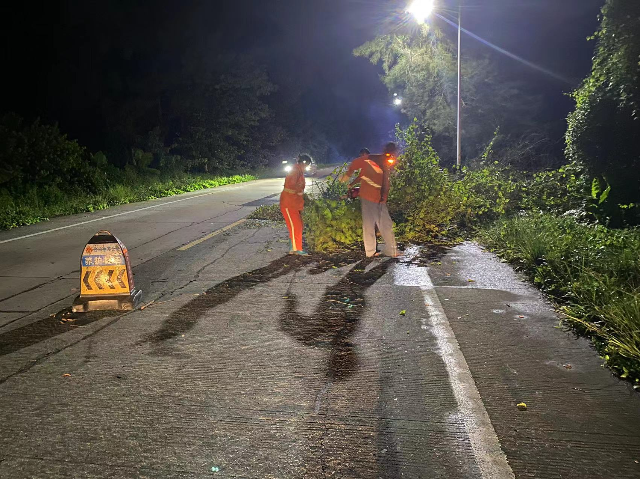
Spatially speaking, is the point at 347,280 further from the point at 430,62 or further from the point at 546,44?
the point at 430,62

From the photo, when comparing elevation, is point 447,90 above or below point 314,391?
above

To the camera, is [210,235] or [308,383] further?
[210,235]

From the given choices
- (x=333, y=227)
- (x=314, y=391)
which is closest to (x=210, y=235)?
(x=333, y=227)

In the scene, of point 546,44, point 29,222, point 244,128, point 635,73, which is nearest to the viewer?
point 635,73

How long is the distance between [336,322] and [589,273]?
9.56ft

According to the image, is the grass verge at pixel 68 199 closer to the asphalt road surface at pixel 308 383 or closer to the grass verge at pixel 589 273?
the asphalt road surface at pixel 308 383

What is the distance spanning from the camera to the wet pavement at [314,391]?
3.43 meters

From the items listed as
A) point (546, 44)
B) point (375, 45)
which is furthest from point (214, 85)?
point (546, 44)

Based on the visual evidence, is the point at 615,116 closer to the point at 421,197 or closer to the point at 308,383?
the point at 421,197

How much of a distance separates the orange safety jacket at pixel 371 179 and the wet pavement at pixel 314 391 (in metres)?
2.44

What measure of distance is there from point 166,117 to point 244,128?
7143mm

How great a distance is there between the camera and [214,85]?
46.7 m

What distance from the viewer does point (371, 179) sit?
9477mm

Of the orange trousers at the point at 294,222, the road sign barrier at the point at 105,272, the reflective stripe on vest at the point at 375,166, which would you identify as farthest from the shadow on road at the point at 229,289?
the reflective stripe on vest at the point at 375,166
